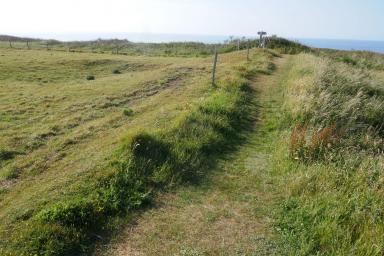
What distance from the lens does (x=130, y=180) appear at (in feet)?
23.4

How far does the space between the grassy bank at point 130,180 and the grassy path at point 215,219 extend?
411 mm

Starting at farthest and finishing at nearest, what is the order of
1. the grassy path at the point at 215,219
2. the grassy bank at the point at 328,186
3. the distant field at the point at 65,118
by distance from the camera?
the distant field at the point at 65,118 → the grassy path at the point at 215,219 → the grassy bank at the point at 328,186

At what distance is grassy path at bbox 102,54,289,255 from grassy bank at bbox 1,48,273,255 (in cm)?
41

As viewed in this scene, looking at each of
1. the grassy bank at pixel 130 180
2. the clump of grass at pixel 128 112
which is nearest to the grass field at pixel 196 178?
the grassy bank at pixel 130 180

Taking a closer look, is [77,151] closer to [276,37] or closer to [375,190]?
[375,190]

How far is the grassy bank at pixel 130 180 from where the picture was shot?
5.36 m

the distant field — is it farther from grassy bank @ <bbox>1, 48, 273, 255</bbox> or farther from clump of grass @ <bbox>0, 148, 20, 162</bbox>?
grassy bank @ <bbox>1, 48, 273, 255</bbox>

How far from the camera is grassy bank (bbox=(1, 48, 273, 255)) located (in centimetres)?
536

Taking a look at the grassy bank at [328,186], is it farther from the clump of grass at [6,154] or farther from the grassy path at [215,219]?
the clump of grass at [6,154]

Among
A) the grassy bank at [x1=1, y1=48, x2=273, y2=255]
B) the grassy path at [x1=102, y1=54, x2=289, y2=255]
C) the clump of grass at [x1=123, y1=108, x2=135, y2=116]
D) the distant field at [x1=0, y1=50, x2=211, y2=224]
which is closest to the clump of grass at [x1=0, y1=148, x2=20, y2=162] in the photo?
the distant field at [x1=0, y1=50, x2=211, y2=224]

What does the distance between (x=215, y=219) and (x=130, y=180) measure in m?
1.87

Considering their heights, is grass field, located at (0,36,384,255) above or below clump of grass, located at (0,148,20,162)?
above

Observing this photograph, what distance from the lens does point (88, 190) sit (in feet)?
21.9

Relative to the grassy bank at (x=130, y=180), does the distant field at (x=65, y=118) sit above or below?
below
